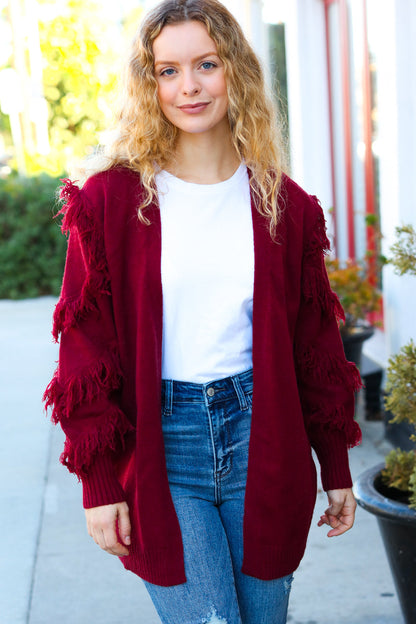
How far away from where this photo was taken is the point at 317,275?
210 centimetres

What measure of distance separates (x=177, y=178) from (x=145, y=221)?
178 millimetres

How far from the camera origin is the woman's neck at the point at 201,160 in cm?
207

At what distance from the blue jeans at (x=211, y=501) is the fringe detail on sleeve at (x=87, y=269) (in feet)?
0.88

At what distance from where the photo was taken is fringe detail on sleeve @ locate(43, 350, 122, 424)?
1.85 m

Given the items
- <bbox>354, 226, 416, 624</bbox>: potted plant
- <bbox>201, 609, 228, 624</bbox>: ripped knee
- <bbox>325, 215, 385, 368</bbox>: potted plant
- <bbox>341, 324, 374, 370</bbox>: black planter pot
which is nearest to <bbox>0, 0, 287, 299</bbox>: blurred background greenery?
<bbox>325, 215, 385, 368</bbox>: potted plant

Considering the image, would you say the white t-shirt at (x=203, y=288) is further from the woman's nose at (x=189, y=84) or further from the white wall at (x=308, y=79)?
the white wall at (x=308, y=79)

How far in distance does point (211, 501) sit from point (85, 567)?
2.00 m

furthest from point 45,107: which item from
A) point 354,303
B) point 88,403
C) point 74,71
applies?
point 88,403

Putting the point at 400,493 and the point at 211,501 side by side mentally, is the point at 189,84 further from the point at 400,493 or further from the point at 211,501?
the point at 400,493

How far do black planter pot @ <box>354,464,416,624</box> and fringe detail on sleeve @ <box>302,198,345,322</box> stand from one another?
94 cm

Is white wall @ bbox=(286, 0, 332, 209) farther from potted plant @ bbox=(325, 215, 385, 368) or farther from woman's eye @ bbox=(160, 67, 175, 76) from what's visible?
woman's eye @ bbox=(160, 67, 175, 76)

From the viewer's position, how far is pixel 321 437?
2141 millimetres

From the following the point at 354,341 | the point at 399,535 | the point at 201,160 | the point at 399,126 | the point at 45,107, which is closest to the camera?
the point at 201,160

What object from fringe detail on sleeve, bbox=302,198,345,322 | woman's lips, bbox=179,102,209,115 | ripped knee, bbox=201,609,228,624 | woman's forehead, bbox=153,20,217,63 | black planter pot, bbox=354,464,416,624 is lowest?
black planter pot, bbox=354,464,416,624
